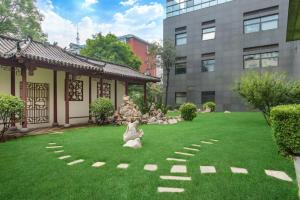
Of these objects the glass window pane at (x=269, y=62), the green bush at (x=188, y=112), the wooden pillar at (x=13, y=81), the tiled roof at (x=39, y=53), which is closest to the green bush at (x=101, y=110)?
the tiled roof at (x=39, y=53)

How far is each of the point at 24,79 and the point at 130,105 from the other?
4794 millimetres

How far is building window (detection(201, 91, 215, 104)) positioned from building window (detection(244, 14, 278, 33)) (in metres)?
6.20

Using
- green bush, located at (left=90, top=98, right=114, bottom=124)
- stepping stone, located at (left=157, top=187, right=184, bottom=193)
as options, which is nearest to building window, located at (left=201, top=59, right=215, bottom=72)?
green bush, located at (left=90, top=98, right=114, bottom=124)

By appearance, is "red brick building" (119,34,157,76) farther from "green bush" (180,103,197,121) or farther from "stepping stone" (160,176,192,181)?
"stepping stone" (160,176,192,181)

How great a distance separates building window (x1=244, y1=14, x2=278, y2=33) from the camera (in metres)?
20.0

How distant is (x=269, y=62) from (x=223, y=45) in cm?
420

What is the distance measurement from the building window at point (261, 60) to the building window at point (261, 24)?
2.09 metres

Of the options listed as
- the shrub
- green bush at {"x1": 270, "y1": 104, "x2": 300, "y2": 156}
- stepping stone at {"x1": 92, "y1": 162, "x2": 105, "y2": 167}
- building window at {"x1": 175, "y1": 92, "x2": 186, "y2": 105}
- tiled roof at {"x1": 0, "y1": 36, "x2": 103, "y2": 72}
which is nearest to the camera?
green bush at {"x1": 270, "y1": 104, "x2": 300, "y2": 156}

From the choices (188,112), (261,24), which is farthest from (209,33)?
(188,112)

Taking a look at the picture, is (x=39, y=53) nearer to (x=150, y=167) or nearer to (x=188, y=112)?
(x=150, y=167)

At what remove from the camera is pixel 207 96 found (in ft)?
77.5

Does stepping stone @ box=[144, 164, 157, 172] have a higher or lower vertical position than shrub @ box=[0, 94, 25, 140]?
lower

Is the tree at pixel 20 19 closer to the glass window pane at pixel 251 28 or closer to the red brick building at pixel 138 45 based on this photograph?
the red brick building at pixel 138 45

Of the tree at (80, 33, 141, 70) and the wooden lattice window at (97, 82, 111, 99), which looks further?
the tree at (80, 33, 141, 70)
